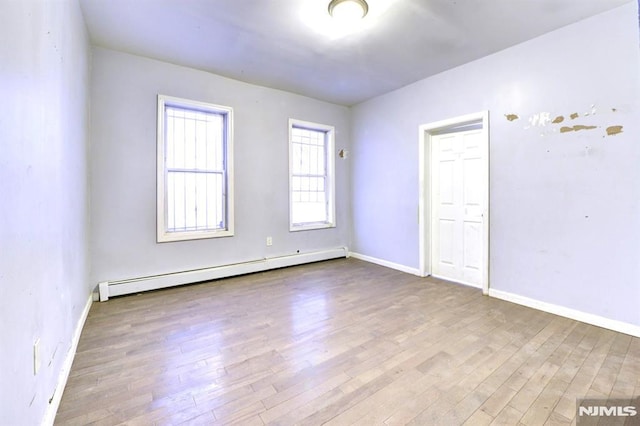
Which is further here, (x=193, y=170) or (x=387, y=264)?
(x=387, y=264)

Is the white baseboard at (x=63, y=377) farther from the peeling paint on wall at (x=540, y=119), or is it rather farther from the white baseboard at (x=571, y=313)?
the peeling paint on wall at (x=540, y=119)

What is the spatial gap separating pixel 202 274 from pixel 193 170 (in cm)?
137

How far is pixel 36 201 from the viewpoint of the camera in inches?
52.1

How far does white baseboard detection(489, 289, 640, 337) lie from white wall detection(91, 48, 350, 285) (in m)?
2.83

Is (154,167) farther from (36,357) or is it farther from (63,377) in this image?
(36,357)

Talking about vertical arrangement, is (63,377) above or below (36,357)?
below

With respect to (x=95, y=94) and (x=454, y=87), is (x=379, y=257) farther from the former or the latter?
(x=95, y=94)

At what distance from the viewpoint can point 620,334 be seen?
7.66 feet

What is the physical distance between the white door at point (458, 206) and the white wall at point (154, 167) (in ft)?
6.76

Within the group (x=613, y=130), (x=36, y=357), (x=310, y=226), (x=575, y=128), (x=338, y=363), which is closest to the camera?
(x=36, y=357)

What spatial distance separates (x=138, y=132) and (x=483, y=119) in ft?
13.1

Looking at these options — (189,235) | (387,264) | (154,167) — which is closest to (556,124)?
(387,264)

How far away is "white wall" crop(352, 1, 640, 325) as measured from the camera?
2369 mm

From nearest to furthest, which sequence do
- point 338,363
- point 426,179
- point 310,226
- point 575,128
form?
1. point 338,363
2. point 575,128
3. point 426,179
4. point 310,226
